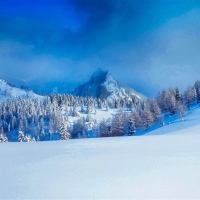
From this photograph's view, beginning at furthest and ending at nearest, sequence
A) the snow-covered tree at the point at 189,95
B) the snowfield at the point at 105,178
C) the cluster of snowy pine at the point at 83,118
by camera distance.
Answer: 1. the snow-covered tree at the point at 189,95
2. the cluster of snowy pine at the point at 83,118
3. the snowfield at the point at 105,178

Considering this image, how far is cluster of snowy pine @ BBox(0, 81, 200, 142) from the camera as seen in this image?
203 ft

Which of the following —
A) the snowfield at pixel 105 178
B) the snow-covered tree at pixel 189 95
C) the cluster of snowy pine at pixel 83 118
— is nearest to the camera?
the snowfield at pixel 105 178

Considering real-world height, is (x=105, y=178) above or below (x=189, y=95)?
below

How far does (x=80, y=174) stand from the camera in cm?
610

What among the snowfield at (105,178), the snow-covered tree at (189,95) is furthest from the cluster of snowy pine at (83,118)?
the snowfield at (105,178)

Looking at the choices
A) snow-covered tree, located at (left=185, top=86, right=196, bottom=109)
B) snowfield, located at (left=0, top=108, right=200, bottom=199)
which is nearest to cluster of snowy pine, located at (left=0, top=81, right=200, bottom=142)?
snow-covered tree, located at (left=185, top=86, right=196, bottom=109)

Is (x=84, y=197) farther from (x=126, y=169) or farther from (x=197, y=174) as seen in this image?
(x=197, y=174)

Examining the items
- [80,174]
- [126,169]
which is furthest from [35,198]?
[126,169]

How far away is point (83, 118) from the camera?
112 metres

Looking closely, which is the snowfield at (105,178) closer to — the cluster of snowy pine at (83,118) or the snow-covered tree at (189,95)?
the cluster of snowy pine at (83,118)

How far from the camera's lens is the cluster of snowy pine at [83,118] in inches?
2431

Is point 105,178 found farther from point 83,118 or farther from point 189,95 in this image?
point 83,118

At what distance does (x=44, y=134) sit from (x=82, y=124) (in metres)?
24.3

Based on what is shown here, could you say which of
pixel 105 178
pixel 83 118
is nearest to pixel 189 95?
pixel 83 118
